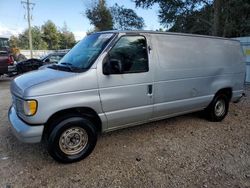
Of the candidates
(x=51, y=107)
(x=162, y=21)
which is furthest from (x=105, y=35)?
(x=162, y=21)

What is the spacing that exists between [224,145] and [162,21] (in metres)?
14.2

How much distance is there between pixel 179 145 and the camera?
4.38 meters

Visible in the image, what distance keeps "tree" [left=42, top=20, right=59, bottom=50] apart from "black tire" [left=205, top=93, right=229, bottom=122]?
A: 59.4 m

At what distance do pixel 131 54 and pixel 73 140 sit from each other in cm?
174

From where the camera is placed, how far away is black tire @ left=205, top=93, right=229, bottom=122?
219 inches

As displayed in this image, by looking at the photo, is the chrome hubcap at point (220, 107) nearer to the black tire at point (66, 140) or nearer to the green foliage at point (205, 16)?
the black tire at point (66, 140)

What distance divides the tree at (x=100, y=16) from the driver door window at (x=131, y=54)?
69.0ft

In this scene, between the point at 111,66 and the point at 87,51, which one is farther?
the point at 87,51

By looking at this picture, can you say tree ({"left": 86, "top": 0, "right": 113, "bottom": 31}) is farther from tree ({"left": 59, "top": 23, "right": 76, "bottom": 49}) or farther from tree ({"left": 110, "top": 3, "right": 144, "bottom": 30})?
tree ({"left": 59, "top": 23, "right": 76, "bottom": 49})

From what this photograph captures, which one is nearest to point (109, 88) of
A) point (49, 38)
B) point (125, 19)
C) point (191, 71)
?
point (191, 71)

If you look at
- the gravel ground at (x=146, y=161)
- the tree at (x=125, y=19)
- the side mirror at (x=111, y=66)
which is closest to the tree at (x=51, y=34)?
the tree at (x=125, y=19)

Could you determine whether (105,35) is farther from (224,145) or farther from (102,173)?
(224,145)

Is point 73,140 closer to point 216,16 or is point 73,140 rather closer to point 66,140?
point 66,140

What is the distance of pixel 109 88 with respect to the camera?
387cm
